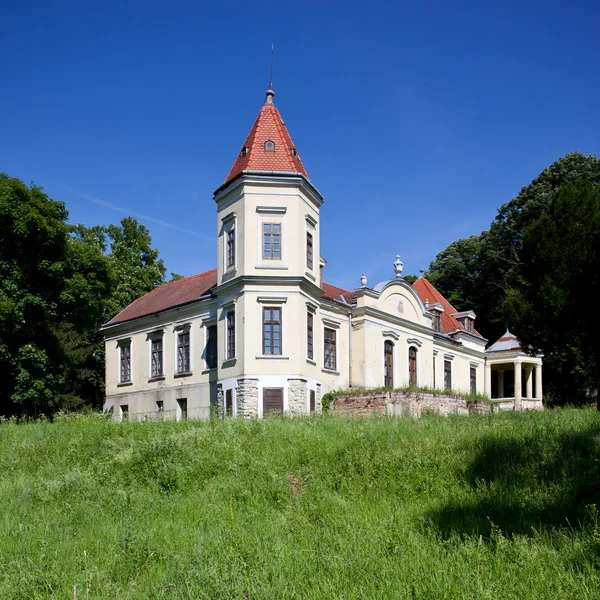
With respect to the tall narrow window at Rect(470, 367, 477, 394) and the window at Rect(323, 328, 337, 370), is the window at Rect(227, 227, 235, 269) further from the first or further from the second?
the tall narrow window at Rect(470, 367, 477, 394)

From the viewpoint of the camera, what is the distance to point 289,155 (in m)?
27.0

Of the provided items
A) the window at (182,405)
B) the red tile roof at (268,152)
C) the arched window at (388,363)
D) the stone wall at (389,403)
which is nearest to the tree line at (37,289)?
the window at (182,405)

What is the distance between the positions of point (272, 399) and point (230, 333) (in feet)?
10.5

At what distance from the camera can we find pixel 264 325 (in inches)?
1006

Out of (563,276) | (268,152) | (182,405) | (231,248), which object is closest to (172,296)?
(182,405)

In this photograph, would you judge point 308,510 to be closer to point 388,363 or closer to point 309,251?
point 309,251

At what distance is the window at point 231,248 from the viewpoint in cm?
2667

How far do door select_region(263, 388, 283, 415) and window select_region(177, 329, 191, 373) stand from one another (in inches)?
236

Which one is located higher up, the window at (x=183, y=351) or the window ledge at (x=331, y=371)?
the window at (x=183, y=351)

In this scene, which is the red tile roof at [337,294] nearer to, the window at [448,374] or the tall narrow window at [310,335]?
the tall narrow window at [310,335]

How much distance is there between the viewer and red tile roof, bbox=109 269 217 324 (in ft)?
102

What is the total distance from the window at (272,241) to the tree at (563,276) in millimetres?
8492

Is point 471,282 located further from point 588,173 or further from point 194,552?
point 194,552

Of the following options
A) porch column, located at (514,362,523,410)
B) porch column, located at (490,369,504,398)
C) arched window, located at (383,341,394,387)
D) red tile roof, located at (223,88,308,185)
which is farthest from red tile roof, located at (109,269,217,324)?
porch column, located at (490,369,504,398)
